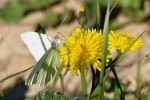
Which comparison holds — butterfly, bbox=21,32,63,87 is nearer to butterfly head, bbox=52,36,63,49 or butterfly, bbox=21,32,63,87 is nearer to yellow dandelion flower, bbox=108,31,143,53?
butterfly head, bbox=52,36,63,49

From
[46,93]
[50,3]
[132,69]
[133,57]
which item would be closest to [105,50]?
[46,93]

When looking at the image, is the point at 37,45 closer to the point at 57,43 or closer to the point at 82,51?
the point at 57,43

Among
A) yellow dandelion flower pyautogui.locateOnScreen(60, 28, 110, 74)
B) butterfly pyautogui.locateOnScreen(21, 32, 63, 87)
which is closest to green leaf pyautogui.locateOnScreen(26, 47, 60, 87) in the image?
butterfly pyautogui.locateOnScreen(21, 32, 63, 87)

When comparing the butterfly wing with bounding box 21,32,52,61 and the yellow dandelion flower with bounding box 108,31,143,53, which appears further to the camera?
the butterfly wing with bounding box 21,32,52,61

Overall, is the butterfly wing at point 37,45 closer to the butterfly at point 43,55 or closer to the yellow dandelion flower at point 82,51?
the butterfly at point 43,55

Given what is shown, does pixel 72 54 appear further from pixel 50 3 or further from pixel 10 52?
pixel 50 3

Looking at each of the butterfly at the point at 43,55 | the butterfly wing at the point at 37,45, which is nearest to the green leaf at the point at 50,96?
the butterfly at the point at 43,55

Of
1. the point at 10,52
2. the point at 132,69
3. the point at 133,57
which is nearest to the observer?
the point at 132,69
